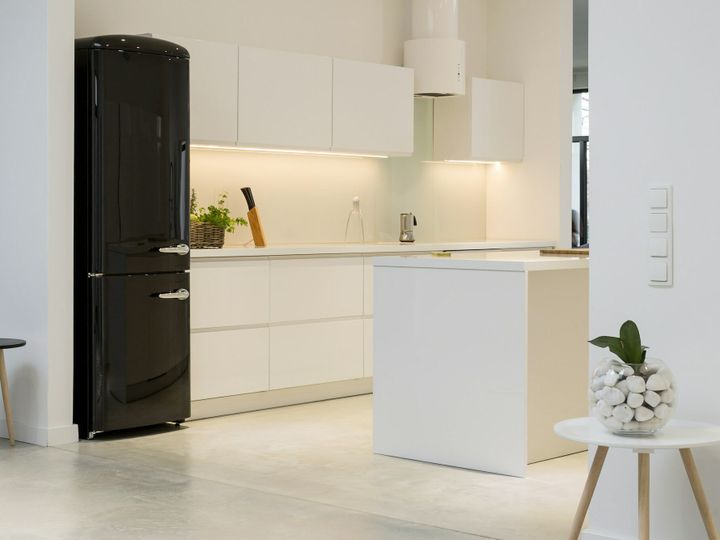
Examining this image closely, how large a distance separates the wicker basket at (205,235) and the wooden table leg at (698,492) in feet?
11.6

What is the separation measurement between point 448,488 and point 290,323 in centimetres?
220

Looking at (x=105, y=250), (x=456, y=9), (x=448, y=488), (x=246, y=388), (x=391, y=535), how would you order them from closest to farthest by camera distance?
1. (x=391, y=535)
2. (x=448, y=488)
3. (x=105, y=250)
4. (x=246, y=388)
5. (x=456, y=9)

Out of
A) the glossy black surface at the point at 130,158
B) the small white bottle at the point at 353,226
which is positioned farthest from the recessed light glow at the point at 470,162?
the glossy black surface at the point at 130,158

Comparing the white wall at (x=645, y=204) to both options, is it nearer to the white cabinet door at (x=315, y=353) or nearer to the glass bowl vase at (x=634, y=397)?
the glass bowl vase at (x=634, y=397)

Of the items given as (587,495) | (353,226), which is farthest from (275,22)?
(587,495)

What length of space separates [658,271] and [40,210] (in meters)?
3.08

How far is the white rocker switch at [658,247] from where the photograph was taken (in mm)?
3268

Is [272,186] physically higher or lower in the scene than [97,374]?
higher

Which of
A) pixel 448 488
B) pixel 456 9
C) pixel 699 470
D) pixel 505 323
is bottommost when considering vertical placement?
pixel 448 488

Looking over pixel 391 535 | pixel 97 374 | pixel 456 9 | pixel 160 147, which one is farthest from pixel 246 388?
pixel 456 9

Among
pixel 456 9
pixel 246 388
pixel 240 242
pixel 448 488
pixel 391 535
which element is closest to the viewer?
pixel 391 535

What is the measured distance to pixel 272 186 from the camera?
23.0 feet

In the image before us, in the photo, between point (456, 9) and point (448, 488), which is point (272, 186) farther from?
point (448, 488)

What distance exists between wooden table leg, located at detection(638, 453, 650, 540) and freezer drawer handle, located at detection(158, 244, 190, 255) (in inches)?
122
